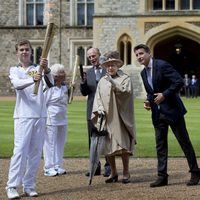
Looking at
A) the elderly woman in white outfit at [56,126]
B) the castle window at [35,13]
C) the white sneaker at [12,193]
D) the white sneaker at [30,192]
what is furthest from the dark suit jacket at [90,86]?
the castle window at [35,13]

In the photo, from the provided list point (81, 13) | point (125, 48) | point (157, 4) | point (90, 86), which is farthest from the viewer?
point (81, 13)

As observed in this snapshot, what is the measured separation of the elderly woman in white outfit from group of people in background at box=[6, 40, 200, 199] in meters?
0.03

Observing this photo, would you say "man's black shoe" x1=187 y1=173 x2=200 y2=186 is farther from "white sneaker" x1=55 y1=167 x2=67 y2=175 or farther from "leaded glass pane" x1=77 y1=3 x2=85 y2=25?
"leaded glass pane" x1=77 y1=3 x2=85 y2=25

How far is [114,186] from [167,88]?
1.41 m

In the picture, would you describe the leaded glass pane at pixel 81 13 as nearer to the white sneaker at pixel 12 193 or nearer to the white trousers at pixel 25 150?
the white trousers at pixel 25 150

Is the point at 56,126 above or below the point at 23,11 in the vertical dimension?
below

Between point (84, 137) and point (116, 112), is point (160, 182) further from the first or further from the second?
point (84, 137)

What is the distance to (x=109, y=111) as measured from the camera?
8180 millimetres

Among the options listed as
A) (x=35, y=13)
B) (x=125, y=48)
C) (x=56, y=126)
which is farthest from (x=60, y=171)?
(x=35, y=13)

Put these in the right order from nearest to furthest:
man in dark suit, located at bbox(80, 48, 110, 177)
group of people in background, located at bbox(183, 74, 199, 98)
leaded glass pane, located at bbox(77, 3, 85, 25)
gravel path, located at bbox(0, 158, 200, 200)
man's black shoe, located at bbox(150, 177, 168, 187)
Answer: gravel path, located at bbox(0, 158, 200, 200), man's black shoe, located at bbox(150, 177, 168, 187), man in dark suit, located at bbox(80, 48, 110, 177), group of people in background, located at bbox(183, 74, 199, 98), leaded glass pane, located at bbox(77, 3, 85, 25)

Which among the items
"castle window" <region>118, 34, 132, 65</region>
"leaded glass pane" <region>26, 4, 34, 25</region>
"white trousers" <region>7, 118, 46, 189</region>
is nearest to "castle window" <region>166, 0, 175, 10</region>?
"castle window" <region>118, 34, 132, 65</region>

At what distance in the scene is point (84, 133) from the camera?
46.9ft

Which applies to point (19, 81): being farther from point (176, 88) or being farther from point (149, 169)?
point (149, 169)

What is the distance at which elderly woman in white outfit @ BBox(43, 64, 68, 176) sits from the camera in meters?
9.07
